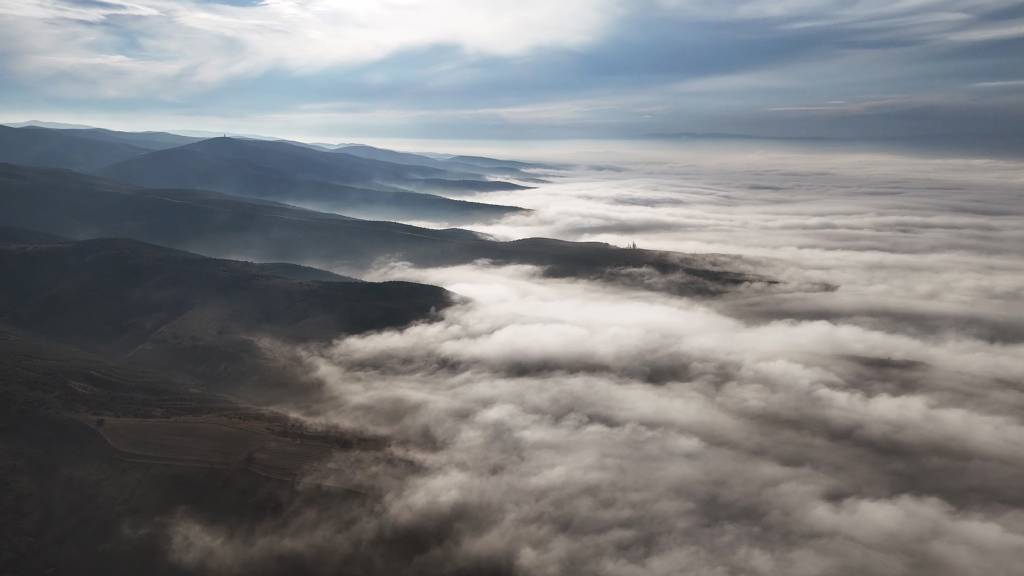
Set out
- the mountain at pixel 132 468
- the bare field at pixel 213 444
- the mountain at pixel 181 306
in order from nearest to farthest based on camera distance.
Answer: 1. the mountain at pixel 132 468
2. the bare field at pixel 213 444
3. the mountain at pixel 181 306

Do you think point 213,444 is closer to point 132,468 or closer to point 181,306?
point 132,468

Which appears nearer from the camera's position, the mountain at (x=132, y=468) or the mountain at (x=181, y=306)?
the mountain at (x=132, y=468)

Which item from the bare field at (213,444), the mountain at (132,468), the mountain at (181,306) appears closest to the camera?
the mountain at (132,468)

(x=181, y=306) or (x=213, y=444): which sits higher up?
(x=181, y=306)

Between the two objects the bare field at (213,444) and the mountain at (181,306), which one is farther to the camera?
the mountain at (181,306)

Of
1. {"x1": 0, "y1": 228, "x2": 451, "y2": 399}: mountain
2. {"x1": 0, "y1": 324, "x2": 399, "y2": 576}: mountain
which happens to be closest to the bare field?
{"x1": 0, "y1": 324, "x2": 399, "y2": 576}: mountain

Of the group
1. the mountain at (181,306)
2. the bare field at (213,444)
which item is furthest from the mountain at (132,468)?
the mountain at (181,306)

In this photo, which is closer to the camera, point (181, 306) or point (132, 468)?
point (132, 468)

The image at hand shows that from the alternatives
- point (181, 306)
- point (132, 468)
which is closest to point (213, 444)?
point (132, 468)

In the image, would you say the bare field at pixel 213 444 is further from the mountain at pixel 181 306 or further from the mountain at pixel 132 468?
the mountain at pixel 181 306

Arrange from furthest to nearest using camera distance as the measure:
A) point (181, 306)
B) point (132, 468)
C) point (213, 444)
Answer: point (181, 306) → point (213, 444) → point (132, 468)

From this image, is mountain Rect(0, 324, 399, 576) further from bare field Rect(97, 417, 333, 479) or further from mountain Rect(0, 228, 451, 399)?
mountain Rect(0, 228, 451, 399)

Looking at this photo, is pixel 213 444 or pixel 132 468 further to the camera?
pixel 213 444

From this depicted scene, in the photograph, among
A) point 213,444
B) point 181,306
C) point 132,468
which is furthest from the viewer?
point 181,306
